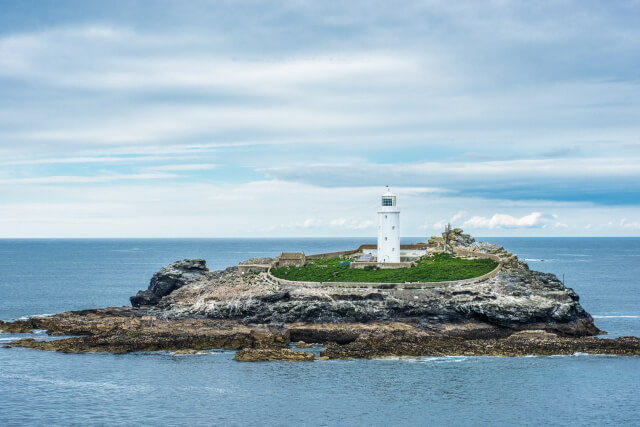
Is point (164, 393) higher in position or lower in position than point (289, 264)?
lower

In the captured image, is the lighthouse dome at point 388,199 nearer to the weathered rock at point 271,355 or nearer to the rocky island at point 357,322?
the rocky island at point 357,322

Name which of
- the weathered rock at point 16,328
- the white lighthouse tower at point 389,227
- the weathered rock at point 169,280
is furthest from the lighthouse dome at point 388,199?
the weathered rock at point 16,328

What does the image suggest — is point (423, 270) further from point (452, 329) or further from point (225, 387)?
point (225, 387)

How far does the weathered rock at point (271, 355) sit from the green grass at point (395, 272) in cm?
1684

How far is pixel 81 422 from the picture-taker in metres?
41.0

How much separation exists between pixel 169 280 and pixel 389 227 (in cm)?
2981

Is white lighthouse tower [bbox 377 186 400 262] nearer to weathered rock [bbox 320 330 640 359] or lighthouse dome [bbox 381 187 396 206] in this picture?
lighthouse dome [bbox 381 187 396 206]

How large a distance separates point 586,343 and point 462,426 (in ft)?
78.9

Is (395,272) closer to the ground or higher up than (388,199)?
closer to the ground

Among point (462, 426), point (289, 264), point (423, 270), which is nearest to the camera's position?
point (462, 426)

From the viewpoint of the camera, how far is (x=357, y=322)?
66375 millimetres

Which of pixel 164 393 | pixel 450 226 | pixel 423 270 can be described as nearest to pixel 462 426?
pixel 164 393

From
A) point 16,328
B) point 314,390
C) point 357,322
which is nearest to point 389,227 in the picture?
point 357,322

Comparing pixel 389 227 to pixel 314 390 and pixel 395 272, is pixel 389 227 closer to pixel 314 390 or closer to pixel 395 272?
pixel 395 272
